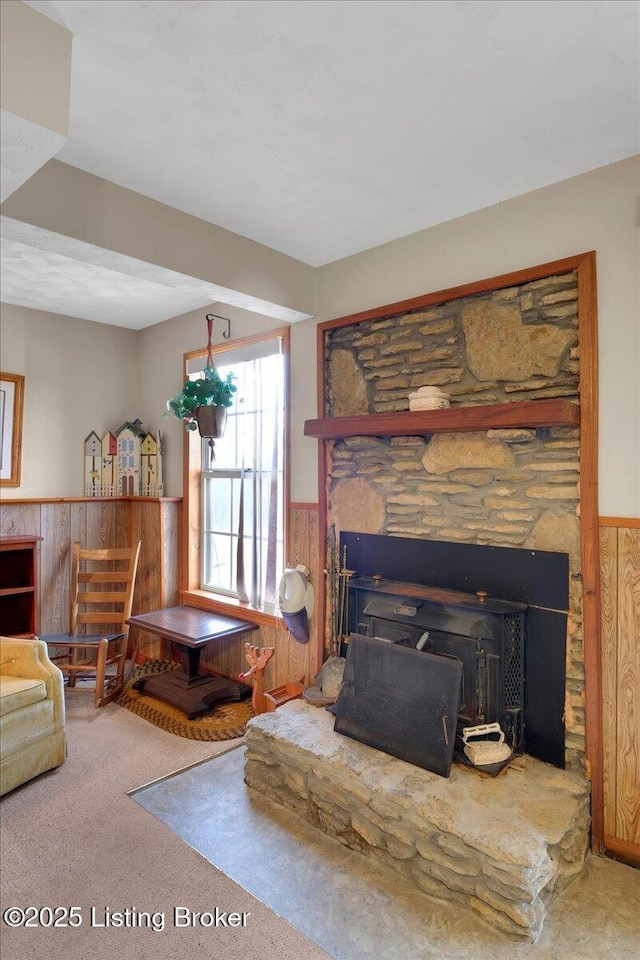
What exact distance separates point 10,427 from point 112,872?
2.97 m

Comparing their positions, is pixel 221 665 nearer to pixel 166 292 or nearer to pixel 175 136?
pixel 166 292

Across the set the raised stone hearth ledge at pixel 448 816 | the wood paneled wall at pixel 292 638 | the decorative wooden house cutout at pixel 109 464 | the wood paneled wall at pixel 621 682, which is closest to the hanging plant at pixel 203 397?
the wood paneled wall at pixel 292 638

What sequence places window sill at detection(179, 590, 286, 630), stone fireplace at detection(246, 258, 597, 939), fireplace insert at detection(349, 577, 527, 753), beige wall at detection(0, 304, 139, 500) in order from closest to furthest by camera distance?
1. stone fireplace at detection(246, 258, 597, 939)
2. fireplace insert at detection(349, 577, 527, 753)
3. window sill at detection(179, 590, 286, 630)
4. beige wall at detection(0, 304, 139, 500)

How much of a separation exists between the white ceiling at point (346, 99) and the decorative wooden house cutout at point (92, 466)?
2419mm

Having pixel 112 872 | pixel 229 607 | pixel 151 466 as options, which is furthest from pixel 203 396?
pixel 112 872

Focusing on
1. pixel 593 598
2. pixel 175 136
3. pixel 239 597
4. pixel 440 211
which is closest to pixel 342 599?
pixel 239 597

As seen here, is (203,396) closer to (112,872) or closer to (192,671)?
(192,671)

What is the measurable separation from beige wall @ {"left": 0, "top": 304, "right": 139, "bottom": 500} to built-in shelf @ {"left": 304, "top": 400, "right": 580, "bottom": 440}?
2270mm

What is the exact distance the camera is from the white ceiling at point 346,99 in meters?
1.39

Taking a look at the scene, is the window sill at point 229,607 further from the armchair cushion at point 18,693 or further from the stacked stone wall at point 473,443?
the armchair cushion at point 18,693

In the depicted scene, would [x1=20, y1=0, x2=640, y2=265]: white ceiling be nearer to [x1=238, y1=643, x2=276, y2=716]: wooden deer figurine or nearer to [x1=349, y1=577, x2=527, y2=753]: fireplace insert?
[x1=349, y1=577, x2=527, y2=753]: fireplace insert

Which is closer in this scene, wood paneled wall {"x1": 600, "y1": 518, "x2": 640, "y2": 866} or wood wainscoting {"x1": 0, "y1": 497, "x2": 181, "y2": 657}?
wood paneled wall {"x1": 600, "y1": 518, "x2": 640, "y2": 866}

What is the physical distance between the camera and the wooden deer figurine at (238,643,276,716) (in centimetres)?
309

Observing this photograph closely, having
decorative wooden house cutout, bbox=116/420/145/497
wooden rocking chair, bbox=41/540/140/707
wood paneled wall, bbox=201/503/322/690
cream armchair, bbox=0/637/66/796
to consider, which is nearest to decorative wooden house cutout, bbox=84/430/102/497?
decorative wooden house cutout, bbox=116/420/145/497
